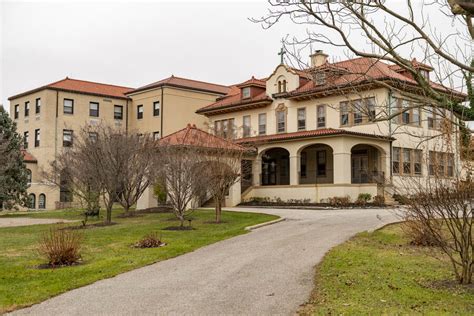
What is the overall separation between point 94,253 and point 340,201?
59.8 feet

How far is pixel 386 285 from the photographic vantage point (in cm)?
952

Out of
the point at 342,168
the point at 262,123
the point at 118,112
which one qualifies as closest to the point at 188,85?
the point at 118,112

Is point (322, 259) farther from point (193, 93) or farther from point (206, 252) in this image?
point (193, 93)

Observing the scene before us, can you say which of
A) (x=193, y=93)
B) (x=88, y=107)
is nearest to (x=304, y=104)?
(x=193, y=93)

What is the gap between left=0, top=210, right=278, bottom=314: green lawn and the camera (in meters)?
10.4

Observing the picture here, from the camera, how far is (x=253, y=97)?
39844 mm

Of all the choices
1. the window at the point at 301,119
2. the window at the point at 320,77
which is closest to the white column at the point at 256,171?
the window at the point at 301,119

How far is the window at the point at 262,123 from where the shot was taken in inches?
1522

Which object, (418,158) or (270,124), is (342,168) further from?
(418,158)

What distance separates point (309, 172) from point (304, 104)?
4.49 m

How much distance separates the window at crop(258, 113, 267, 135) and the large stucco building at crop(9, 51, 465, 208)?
68 millimetres

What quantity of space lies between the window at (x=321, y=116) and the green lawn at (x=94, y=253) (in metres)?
13.0

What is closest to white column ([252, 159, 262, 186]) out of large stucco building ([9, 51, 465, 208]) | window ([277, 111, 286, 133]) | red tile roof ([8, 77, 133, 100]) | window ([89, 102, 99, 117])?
large stucco building ([9, 51, 465, 208])

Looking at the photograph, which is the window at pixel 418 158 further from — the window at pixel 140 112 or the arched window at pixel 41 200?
the arched window at pixel 41 200
